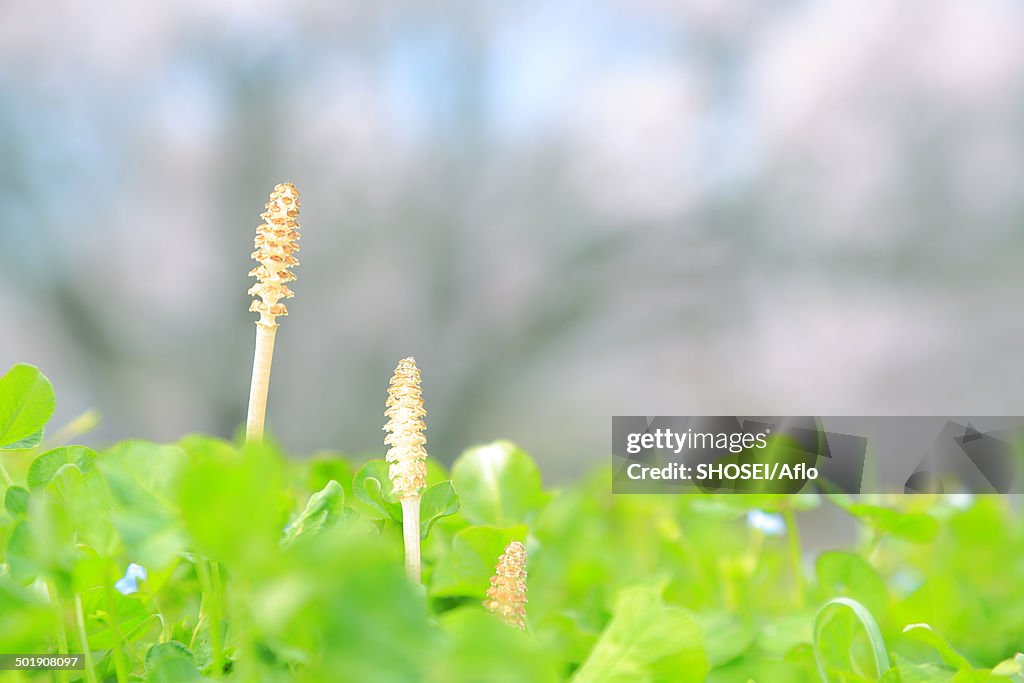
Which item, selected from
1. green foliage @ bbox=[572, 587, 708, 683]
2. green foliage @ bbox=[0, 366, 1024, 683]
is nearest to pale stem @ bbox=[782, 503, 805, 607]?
green foliage @ bbox=[0, 366, 1024, 683]

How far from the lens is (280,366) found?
1.93 m

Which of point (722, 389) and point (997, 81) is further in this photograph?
point (722, 389)

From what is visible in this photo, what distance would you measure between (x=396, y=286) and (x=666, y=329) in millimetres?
600

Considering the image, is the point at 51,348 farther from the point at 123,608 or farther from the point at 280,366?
the point at 123,608

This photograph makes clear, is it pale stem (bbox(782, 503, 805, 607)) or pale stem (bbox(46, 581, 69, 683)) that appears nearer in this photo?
pale stem (bbox(46, 581, 69, 683))

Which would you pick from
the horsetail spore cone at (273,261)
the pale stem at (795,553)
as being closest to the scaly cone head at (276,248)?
the horsetail spore cone at (273,261)

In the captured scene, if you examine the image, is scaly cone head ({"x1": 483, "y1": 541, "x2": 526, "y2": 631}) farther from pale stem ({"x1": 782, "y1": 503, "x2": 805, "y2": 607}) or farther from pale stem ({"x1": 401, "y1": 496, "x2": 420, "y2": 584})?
pale stem ({"x1": 782, "y1": 503, "x2": 805, "y2": 607})

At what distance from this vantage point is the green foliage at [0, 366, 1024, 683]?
8 cm

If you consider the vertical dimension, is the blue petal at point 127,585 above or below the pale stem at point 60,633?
above

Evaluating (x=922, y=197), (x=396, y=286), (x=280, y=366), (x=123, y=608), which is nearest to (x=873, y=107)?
(x=922, y=197)

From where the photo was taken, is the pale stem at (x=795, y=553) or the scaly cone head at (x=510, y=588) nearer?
the scaly cone head at (x=510, y=588)

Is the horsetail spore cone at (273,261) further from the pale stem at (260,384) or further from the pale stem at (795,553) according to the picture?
the pale stem at (795,553)

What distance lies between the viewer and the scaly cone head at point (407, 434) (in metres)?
0.14

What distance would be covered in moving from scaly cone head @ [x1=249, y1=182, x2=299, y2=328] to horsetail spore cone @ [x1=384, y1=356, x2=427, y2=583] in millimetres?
23
